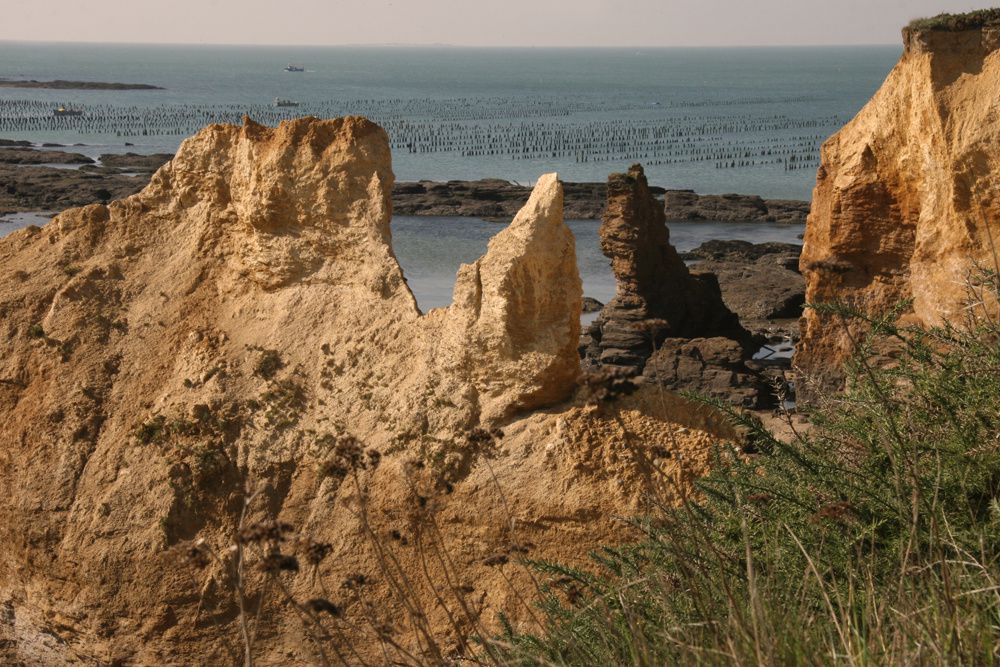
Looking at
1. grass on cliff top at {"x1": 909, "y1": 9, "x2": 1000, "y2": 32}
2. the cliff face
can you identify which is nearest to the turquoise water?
the cliff face

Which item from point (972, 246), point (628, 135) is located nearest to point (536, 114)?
point (628, 135)

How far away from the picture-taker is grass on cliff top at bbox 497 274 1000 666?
16.2 ft

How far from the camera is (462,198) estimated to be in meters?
58.5

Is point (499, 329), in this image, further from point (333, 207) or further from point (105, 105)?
point (105, 105)

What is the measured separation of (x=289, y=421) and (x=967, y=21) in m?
11.7

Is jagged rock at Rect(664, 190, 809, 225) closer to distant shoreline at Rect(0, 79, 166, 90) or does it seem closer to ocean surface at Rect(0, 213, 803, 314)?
ocean surface at Rect(0, 213, 803, 314)

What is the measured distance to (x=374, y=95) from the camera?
159 metres

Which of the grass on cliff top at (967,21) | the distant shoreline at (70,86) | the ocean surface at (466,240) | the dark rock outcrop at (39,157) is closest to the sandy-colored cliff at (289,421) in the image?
the grass on cliff top at (967,21)

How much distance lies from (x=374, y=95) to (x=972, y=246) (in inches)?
5707

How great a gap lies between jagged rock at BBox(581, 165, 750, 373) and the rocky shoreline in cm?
2416

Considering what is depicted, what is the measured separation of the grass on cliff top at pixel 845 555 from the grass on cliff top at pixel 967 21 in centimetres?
1109

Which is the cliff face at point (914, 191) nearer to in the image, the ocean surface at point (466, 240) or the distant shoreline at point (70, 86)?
the ocean surface at point (466, 240)

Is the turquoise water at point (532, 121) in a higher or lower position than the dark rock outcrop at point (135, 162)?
higher

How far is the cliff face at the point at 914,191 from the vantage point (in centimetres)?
1825
